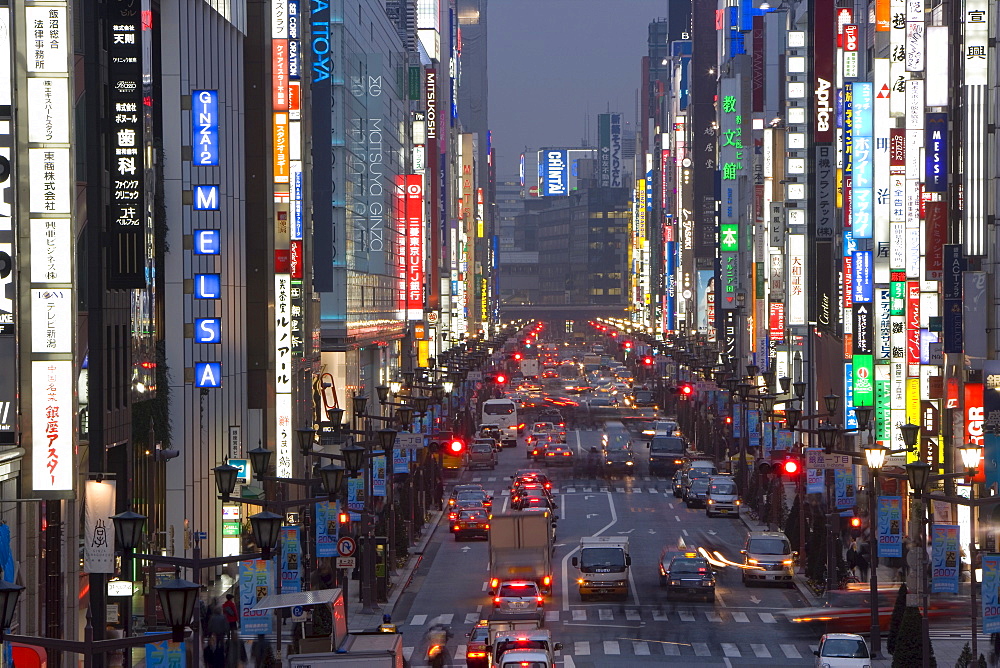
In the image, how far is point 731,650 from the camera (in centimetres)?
4112

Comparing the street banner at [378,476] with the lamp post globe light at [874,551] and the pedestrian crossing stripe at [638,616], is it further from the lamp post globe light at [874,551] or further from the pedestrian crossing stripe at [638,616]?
the lamp post globe light at [874,551]

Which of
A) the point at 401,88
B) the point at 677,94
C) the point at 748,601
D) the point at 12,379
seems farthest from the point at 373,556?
the point at 677,94

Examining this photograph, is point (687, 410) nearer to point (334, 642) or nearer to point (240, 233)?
point (240, 233)

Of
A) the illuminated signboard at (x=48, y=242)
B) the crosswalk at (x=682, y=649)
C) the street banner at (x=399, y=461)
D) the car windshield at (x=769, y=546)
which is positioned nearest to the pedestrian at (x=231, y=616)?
the crosswalk at (x=682, y=649)

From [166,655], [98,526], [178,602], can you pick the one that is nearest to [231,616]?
[98,526]

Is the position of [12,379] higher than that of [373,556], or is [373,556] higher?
[12,379]

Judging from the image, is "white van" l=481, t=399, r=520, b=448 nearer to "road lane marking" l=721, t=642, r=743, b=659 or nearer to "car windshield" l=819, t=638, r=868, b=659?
"road lane marking" l=721, t=642, r=743, b=659

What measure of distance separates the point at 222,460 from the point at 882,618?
81.2ft

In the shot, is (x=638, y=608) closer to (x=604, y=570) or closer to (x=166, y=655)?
(x=604, y=570)

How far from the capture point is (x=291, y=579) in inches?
1671

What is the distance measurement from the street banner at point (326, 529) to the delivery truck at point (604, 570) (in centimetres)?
736

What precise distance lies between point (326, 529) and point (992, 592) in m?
19.5

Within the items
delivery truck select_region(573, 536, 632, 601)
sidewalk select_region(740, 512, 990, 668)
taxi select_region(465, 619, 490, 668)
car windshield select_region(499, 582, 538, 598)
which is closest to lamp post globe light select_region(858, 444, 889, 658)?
sidewalk select_region(740, 512, 990, 668)

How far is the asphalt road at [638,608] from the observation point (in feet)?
→ 134
